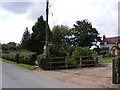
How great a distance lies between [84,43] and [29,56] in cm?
3170

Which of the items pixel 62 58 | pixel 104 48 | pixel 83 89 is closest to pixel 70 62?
pixel 62 58

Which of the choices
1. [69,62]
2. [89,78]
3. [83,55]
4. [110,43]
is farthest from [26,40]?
[110,43]

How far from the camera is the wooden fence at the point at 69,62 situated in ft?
55.7

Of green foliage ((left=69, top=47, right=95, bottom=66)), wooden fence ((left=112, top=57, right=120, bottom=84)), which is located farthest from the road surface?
green foliage ((left=69, top=47, right=95, bottom=66))

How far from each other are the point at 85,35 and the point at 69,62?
34.1 meters

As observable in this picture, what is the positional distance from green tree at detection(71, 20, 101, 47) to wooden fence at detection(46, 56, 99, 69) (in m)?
32.4

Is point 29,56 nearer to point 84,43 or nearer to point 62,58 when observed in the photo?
point 62,58

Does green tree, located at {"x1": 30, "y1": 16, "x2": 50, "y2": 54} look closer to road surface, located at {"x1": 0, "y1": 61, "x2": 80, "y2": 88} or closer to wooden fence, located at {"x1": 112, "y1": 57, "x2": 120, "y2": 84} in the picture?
road surface, located at {"x1": 0, "y1": 61, "x2": 80, "y2": 88}

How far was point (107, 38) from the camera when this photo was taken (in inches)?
2608

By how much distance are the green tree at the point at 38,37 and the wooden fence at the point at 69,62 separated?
1446 cm

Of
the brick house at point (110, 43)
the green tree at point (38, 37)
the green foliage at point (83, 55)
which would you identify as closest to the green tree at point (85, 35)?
the brick house at point (110, 43)

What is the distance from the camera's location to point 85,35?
50.6 metres

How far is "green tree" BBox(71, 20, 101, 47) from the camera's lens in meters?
50.8

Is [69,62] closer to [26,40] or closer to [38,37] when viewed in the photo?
[38,37]
